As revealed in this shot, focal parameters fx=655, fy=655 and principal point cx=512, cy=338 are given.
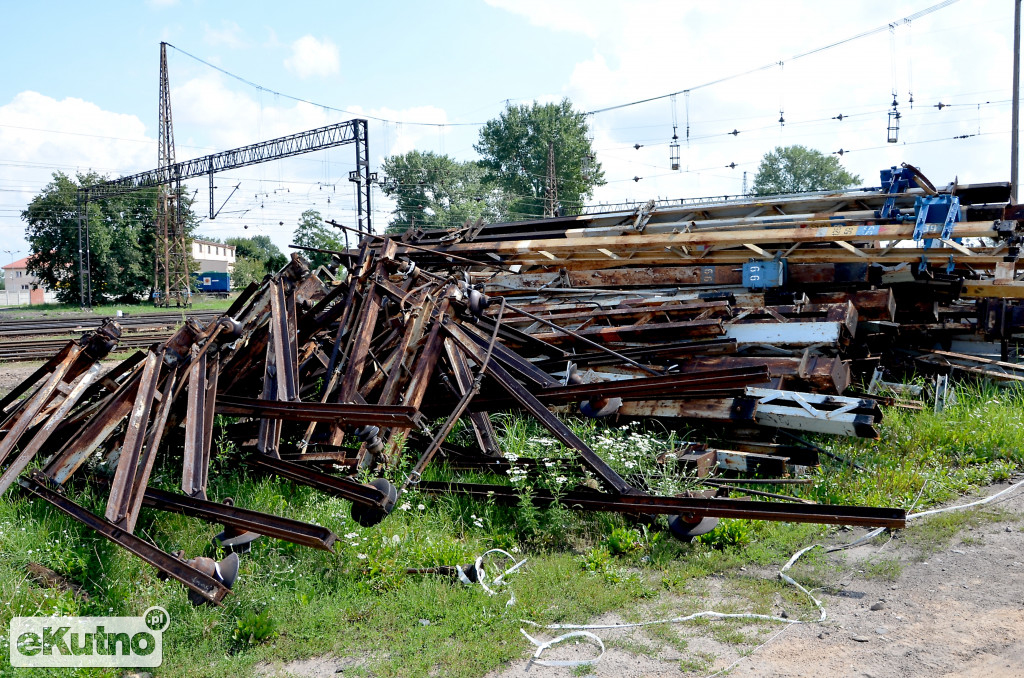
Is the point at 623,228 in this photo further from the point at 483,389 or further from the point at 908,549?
the point at 908,549

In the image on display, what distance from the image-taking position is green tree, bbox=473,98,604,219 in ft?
191

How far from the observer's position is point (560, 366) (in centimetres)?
743

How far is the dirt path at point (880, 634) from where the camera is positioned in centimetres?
347

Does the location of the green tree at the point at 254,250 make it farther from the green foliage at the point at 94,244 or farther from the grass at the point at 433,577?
the grass at the point at 433,577

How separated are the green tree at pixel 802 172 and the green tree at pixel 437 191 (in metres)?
30.3

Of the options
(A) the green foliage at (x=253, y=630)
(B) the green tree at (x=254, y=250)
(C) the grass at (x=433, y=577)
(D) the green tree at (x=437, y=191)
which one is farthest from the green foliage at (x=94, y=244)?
(A) the green foliage at (x=253, y=630)

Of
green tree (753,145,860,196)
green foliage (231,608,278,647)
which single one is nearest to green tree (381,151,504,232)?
green tree (753,145,860,196)

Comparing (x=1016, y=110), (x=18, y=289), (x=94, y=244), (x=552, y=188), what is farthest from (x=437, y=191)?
(x=18, y=289)

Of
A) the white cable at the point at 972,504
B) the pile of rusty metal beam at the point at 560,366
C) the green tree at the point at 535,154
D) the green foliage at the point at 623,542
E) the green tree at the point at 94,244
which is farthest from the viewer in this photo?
the green tree at the point at 535,154

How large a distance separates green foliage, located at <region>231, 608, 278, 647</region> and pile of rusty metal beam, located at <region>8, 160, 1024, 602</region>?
26 cm

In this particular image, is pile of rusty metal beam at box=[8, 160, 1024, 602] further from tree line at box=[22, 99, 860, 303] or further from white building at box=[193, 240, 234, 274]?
white building at box=[193, 240, 234, 274]

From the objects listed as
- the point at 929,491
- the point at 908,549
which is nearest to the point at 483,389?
the point at 908,549

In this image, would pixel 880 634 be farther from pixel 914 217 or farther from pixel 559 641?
pixel 914 217

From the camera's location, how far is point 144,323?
2466cm
